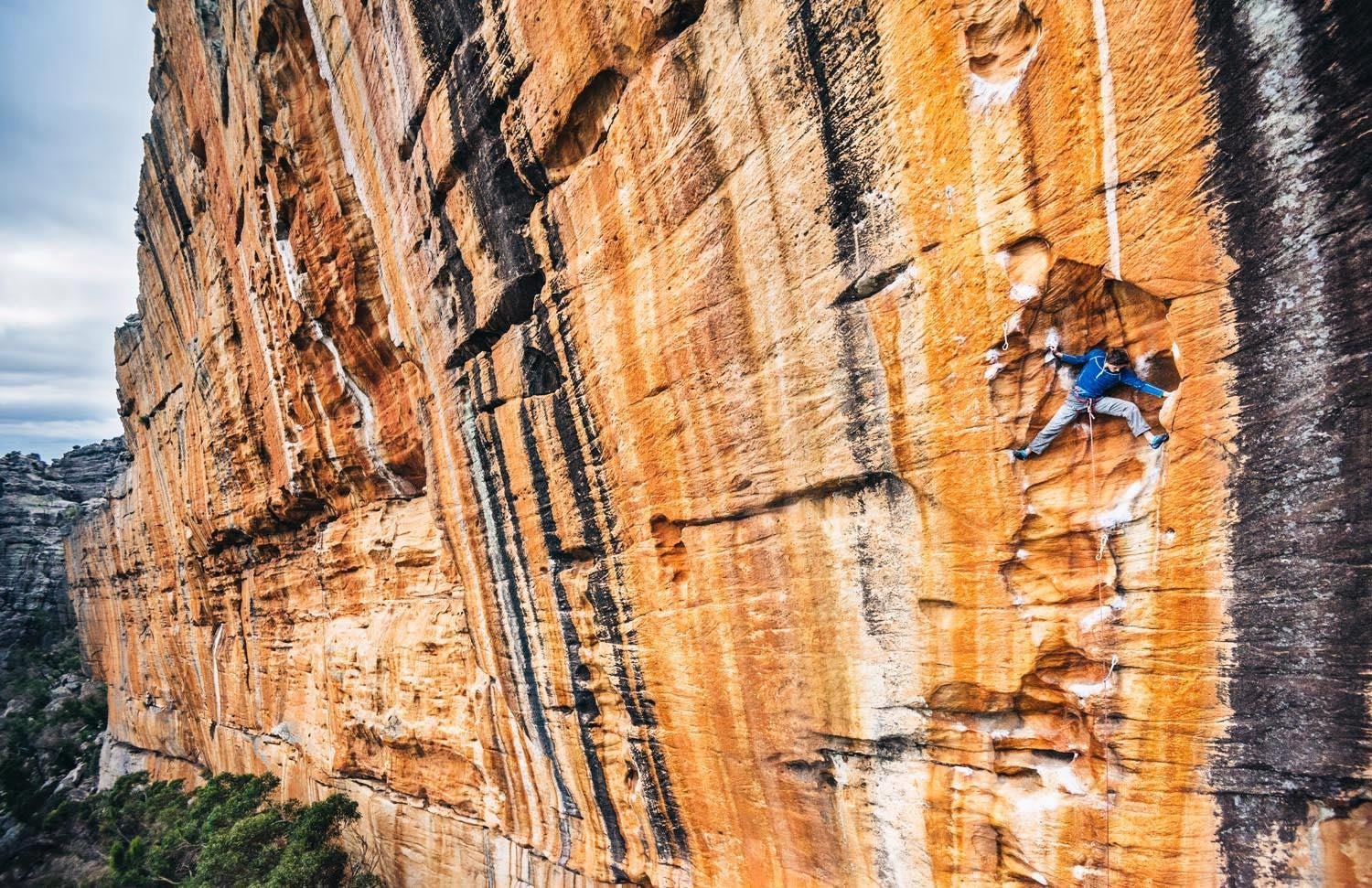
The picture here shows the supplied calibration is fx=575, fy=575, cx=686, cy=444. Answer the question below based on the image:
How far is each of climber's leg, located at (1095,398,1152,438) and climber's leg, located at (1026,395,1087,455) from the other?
3.9 inches

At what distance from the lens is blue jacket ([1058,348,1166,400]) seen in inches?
116

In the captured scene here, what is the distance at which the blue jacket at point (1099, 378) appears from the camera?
2947mm

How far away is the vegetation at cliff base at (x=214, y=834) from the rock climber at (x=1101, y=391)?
11221mm

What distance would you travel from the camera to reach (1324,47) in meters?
2.30

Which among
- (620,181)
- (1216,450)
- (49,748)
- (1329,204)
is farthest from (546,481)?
(49,748)

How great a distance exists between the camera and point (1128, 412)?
2.98m

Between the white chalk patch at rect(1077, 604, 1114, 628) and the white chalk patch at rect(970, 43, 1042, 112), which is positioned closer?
the white chalk patch at rect(970, 43, 1042, 112)

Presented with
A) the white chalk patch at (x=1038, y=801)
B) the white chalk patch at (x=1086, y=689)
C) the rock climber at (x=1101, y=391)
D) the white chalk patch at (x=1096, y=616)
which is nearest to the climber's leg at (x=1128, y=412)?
the rock climber at (x=1101, y=391)

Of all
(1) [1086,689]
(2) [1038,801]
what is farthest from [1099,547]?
(2) [1038,801]

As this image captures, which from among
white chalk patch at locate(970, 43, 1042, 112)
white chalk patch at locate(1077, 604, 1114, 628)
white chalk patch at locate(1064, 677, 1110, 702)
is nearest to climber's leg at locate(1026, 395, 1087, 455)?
white chalk patch at locate(1077, 604, 1114, 628)

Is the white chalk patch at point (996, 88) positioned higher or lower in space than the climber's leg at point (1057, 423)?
higher

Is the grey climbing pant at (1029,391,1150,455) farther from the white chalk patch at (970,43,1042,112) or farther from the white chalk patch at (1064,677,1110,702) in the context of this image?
the white chalk patch at (970,43,1042,112)

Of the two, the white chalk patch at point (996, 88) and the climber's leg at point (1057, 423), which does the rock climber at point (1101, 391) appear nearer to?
the climber's leg at point (1057, 423)

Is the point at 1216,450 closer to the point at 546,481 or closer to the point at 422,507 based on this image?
the point at 546,481
